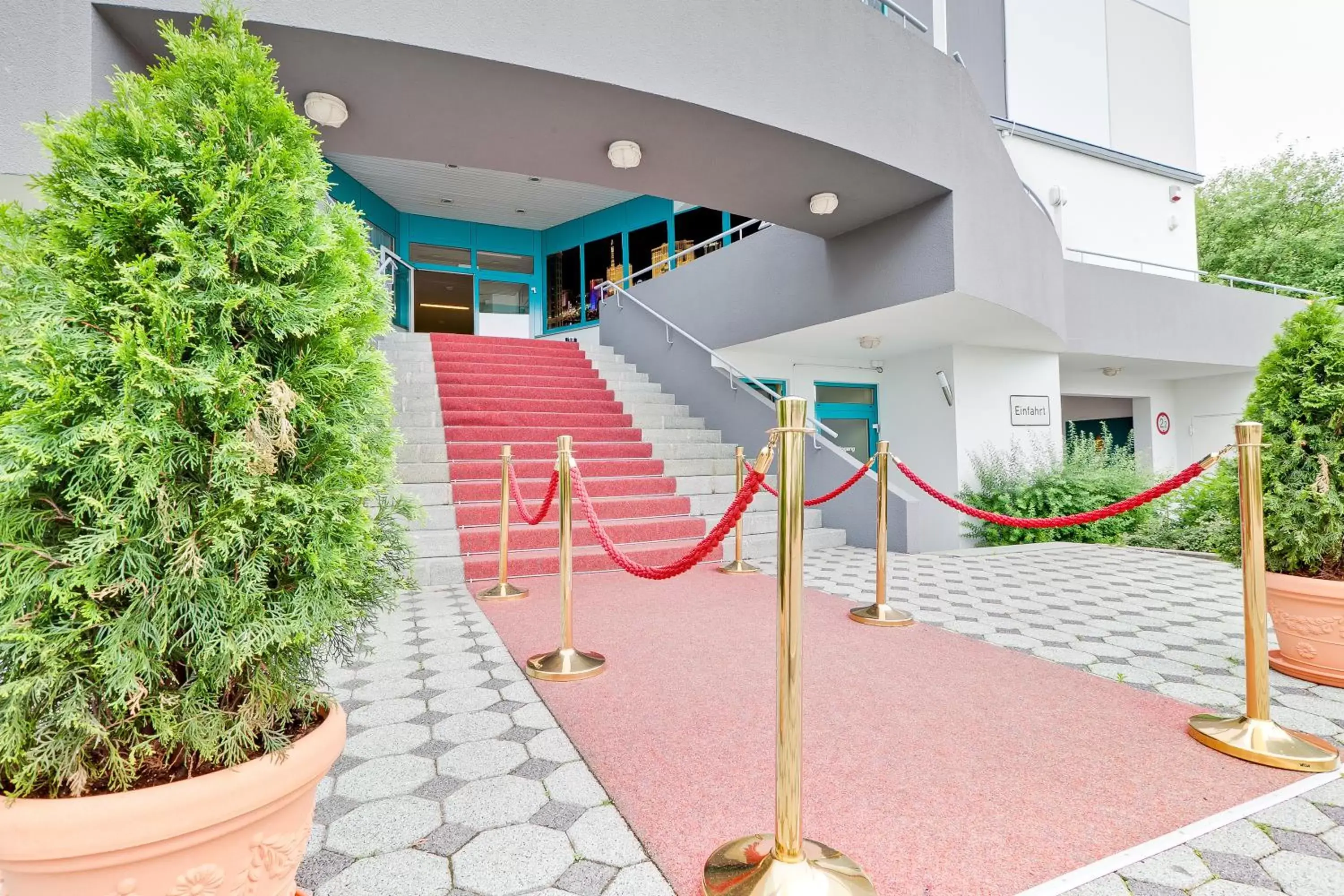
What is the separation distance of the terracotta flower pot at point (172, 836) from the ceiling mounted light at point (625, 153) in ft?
15.6

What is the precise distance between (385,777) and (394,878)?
62cm

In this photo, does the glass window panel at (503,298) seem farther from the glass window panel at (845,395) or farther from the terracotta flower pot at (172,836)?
the terracotta flower pot at (172,836)

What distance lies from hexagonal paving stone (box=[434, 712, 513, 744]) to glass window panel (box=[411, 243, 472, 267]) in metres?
14.9

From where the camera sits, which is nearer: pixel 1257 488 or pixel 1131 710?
pixel 1257 488

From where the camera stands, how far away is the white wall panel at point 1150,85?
12.4 metres

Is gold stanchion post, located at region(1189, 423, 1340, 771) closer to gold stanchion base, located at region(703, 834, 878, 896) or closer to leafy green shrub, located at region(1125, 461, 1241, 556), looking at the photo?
gold stanchion base, located at region(703, 834, 878, 896)

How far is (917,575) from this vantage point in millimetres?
5922

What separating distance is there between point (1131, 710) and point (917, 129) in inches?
204

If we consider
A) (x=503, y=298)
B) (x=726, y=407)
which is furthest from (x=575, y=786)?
(x=503, y=298)

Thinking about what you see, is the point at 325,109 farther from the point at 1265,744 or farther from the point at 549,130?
the point at 1265,744

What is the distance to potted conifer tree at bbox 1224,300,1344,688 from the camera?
301 cm

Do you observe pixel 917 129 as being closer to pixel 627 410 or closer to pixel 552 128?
pixel 552 128

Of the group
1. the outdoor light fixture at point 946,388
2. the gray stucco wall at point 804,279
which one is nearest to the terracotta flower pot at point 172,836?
the gray stucco wall at point 804,279

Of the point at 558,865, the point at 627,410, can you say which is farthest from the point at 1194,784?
the point at 627,410
